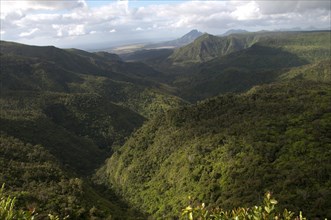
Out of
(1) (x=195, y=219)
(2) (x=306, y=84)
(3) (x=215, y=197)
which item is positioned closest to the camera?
(1) (x=195, y=219)

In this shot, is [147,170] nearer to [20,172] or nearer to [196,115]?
[196,115]

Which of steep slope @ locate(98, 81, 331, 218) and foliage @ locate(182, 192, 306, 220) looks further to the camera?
steep slope @ locate(98, 81, 331, 218)

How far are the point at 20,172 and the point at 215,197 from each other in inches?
1931

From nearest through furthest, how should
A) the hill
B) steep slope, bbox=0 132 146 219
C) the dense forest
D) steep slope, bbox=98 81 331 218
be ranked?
steep slope, bbox=98 81 331 218
the dense forest
steep slope, bbox=0 132 146 219
the hill

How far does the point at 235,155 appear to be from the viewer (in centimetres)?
7962

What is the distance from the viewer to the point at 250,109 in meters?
104

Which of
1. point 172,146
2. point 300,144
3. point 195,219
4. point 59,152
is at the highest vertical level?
point 195,219

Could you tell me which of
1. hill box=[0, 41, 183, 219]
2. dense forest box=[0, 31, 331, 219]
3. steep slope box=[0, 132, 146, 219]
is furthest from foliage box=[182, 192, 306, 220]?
hill box=[0, 41, 183, 219]

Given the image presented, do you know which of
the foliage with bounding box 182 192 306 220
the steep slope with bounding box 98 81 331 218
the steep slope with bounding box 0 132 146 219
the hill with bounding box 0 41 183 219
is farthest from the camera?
the hill with bounding box 0 41 183 219

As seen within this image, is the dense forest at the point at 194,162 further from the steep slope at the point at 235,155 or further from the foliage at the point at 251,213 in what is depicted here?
the foliage at the point at 251,213

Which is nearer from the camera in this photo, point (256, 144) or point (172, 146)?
point (256, 144)

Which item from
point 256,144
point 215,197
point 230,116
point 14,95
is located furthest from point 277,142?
point 14,95

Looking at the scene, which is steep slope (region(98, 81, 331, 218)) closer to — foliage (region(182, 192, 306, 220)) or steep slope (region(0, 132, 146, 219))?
steep slope (region(0, 132, 146, 219))

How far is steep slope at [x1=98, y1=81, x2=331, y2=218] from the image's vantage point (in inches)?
2525
